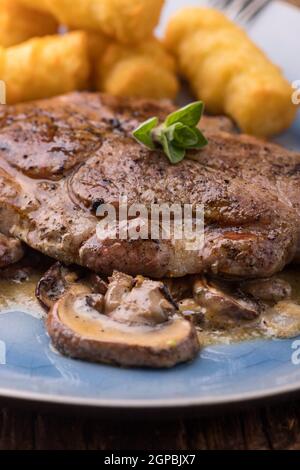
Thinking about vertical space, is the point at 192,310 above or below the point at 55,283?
above

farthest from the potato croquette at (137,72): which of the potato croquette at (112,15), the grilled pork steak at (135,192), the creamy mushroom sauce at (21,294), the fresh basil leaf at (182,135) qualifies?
the creamy mushroom sauce at (21,294)

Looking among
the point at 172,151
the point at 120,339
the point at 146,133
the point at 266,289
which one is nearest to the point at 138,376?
the point at 120,339

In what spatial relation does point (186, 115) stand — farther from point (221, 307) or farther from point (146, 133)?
point (221, 307)

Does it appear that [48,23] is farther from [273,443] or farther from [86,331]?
[273,443]

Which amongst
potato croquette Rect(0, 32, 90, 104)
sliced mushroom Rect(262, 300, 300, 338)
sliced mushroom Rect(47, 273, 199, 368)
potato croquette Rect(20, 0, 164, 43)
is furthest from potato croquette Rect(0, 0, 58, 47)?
sliced mushroom Rect(262, 300, 300, 338)

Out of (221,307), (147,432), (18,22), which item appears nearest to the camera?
(147,432)

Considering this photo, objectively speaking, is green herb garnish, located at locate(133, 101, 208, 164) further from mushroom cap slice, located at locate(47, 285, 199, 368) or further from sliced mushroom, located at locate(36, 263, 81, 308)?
mushroom cap slice, located at locate(47, 285, 199, 368)
